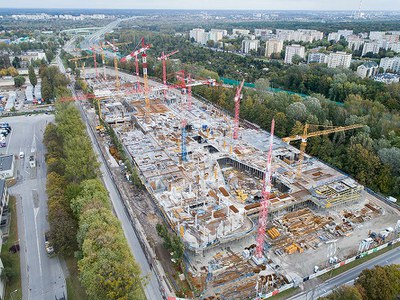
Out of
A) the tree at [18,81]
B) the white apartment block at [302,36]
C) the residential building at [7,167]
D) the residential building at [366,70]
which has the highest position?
the white apartment block at [302,36]

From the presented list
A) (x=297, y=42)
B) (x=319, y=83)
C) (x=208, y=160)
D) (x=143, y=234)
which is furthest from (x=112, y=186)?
(x=297, y=42)

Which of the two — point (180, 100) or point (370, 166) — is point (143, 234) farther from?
point (180, 100)

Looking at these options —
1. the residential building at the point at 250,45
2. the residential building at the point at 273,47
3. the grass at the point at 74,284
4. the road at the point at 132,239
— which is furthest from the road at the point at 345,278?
the residential building at the point at 250,45

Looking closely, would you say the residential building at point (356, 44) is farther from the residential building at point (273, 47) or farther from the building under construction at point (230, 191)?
the building under construction at point (230, 191)

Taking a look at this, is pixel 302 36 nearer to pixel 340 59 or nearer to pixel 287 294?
pixel 340 59

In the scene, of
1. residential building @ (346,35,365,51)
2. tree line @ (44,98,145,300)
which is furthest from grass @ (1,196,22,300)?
residential building @ (346,35,365,51)

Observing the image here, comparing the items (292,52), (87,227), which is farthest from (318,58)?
(87,227)

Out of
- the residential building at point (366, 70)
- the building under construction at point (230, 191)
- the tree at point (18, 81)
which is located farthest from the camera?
the tree at point (18, 81)
